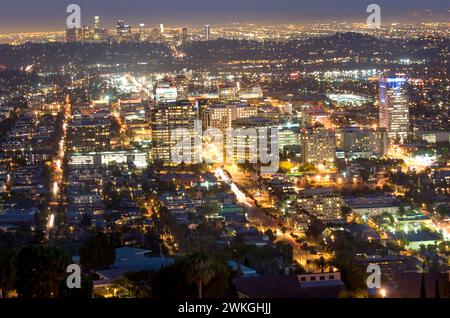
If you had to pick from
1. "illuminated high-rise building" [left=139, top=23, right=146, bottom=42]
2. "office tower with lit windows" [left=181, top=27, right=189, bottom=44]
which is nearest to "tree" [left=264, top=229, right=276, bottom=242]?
"illuminated high-rise building" [left=139, top=23, right=146, bottom=42]

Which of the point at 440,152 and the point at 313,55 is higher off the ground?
the point at 313,55

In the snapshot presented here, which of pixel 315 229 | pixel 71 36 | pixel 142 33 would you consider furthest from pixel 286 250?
pixel 142 33

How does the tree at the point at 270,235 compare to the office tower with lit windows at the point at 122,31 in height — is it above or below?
below

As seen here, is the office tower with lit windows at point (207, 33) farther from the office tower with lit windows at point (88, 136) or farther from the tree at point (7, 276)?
the tree at point (7, 276)

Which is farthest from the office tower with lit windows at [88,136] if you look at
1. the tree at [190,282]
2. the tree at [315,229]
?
the tree at [190,282]

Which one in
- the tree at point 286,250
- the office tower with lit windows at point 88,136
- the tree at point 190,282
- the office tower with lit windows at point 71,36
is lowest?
the tree at point 286,250

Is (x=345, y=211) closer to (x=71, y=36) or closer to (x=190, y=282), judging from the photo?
(x=190, y=282)
